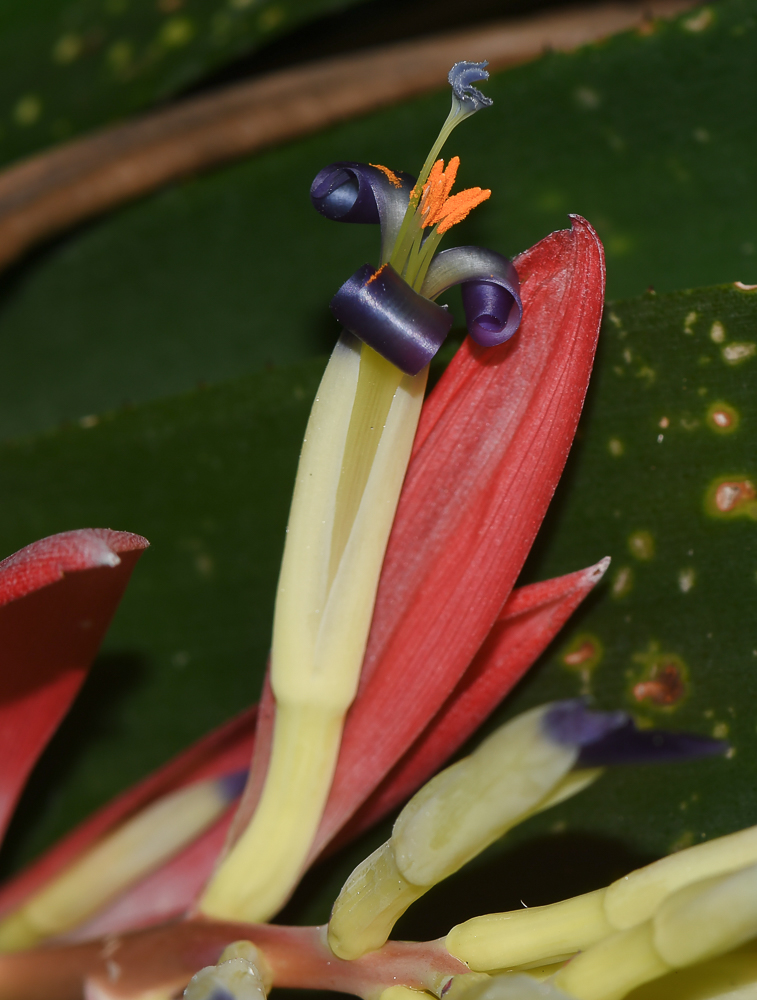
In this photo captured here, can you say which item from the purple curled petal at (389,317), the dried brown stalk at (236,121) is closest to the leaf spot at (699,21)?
the dried brown stalk at (236,121)

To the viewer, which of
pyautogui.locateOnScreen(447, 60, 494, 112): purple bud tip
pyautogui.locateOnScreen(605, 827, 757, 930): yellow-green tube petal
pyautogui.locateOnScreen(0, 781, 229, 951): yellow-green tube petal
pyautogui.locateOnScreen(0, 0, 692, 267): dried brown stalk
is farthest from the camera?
pyautogui.locateOnScreen(0, 0, 692, 267): dried brown stalk

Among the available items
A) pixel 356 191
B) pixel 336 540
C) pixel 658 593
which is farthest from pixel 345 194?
pixel 658 593

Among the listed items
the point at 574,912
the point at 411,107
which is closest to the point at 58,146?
the point at 411,107

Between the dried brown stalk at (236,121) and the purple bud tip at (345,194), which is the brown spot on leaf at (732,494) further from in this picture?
the dried brown stalk at (236,121)

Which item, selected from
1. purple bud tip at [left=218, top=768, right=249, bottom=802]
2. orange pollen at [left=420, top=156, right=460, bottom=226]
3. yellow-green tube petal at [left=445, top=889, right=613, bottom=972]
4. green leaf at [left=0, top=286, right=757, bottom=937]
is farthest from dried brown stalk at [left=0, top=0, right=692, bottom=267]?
yellow-green tube petal at [left=445, top=889, right=613, bottom=972]

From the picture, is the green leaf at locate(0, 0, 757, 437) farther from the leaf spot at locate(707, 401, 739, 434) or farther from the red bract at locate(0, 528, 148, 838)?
the red bract at locate(0, 528, 148, 838)

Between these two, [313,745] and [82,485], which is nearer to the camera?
[313,745]

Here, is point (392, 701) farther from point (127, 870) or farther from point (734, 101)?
point (734, 101)
